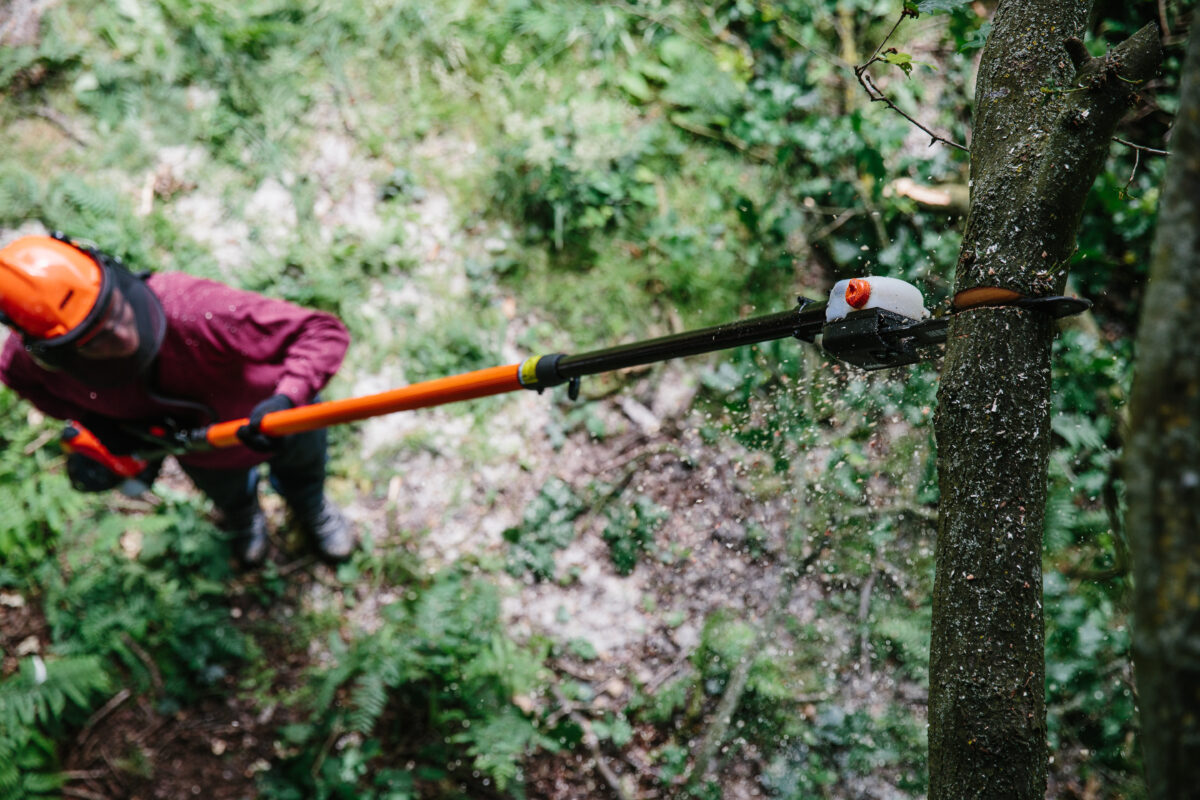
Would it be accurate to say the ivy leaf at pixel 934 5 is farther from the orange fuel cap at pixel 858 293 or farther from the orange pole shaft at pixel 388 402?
the orange pole shaft at pixel 388 402

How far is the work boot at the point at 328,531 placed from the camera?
3.91 m

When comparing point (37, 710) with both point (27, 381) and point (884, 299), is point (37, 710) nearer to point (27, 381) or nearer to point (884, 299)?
point (27, 381)

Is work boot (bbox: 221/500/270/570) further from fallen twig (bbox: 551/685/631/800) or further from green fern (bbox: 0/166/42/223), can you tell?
green fern (bbox: 0/166/42/223)

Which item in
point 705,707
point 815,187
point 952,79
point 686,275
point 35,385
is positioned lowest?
point 705,707

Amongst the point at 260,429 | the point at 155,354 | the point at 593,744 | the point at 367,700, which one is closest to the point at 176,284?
the point at 155,354

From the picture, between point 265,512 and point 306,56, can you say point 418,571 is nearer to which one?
point 265,512

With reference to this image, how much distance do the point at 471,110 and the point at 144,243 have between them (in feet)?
7.81

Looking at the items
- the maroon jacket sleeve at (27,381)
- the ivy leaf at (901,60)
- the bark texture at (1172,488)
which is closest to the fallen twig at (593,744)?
the maroon jacket sleeve at (27,381)

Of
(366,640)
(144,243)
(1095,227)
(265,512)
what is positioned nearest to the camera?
(366,640)

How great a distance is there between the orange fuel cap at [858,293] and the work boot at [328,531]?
10.7ft

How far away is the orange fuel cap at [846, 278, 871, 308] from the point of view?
1.48 metres

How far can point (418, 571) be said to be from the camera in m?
3.97

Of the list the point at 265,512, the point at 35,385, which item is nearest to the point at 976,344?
the point at 35,385

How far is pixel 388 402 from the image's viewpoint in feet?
8.18
